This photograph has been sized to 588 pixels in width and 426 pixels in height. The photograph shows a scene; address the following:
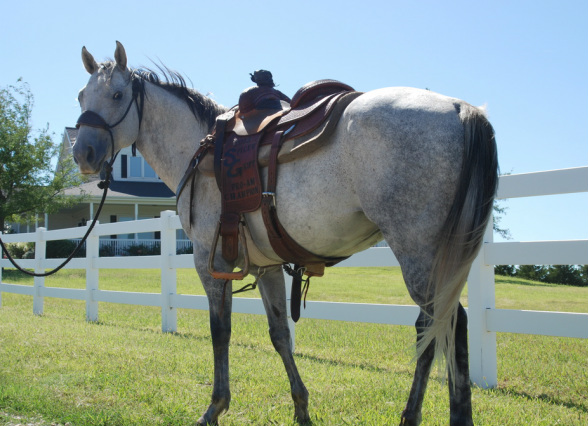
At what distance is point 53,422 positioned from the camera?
3.68 metres

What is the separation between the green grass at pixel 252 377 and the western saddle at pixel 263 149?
1.00 metres

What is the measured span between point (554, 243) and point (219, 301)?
2684mm

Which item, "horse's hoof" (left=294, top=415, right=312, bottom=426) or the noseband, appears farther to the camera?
the noseband

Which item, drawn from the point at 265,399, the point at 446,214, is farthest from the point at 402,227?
the point at 265,399

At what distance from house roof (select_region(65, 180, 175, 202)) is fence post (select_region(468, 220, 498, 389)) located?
24811 mm

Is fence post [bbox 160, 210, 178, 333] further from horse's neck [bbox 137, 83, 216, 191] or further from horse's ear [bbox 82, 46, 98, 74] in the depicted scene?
horse's ear [bbox 82, 46, 98, 74]

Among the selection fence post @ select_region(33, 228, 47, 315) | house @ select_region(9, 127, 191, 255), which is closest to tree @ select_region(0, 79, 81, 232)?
house @ select_region(9, 127, 191, 255)

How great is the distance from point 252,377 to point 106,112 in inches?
100

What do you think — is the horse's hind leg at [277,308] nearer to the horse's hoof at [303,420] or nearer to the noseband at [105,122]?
the horse's hoof at [303,420]

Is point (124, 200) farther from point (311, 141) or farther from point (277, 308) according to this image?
point (311, 141)

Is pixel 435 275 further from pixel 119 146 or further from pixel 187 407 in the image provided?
pixel 119 146

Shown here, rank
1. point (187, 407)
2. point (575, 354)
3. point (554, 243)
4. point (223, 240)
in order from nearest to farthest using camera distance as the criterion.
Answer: point (223, 240) < point (187, 407) < point (554, 243) < point (575, 354)

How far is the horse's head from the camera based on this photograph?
12.9 ft

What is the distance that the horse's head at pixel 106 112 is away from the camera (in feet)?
12.9
